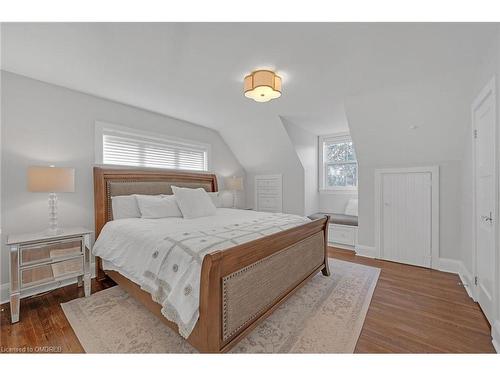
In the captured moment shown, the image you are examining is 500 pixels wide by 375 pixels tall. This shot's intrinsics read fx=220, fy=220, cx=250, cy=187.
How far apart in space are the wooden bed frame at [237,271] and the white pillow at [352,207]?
1.92 meters

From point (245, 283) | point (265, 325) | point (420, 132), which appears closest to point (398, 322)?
point (265, 325)

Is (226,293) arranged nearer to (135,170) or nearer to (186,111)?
(135,170)

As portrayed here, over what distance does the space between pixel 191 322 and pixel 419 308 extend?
216cm

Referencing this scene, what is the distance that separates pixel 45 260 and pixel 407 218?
14.9ft

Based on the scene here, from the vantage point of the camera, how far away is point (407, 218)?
3387 mm

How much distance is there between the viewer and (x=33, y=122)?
2.47 metres

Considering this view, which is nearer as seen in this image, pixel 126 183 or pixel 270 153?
pixel 126 183

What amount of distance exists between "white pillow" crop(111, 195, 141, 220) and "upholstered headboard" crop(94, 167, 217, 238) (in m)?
0.14

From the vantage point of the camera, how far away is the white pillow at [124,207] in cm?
281

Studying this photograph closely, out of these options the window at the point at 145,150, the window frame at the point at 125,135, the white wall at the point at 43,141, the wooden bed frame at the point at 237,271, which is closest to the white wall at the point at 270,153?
the window at the point at 145,150

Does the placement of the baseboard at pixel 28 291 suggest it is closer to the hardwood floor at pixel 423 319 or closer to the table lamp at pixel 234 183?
the table lamp at pixel 234 183

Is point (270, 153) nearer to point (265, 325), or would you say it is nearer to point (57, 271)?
point (265, 325)

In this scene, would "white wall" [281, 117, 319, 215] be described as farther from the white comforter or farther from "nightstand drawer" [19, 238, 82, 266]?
"nightstand drawer" [19, 238, 82, 266]
